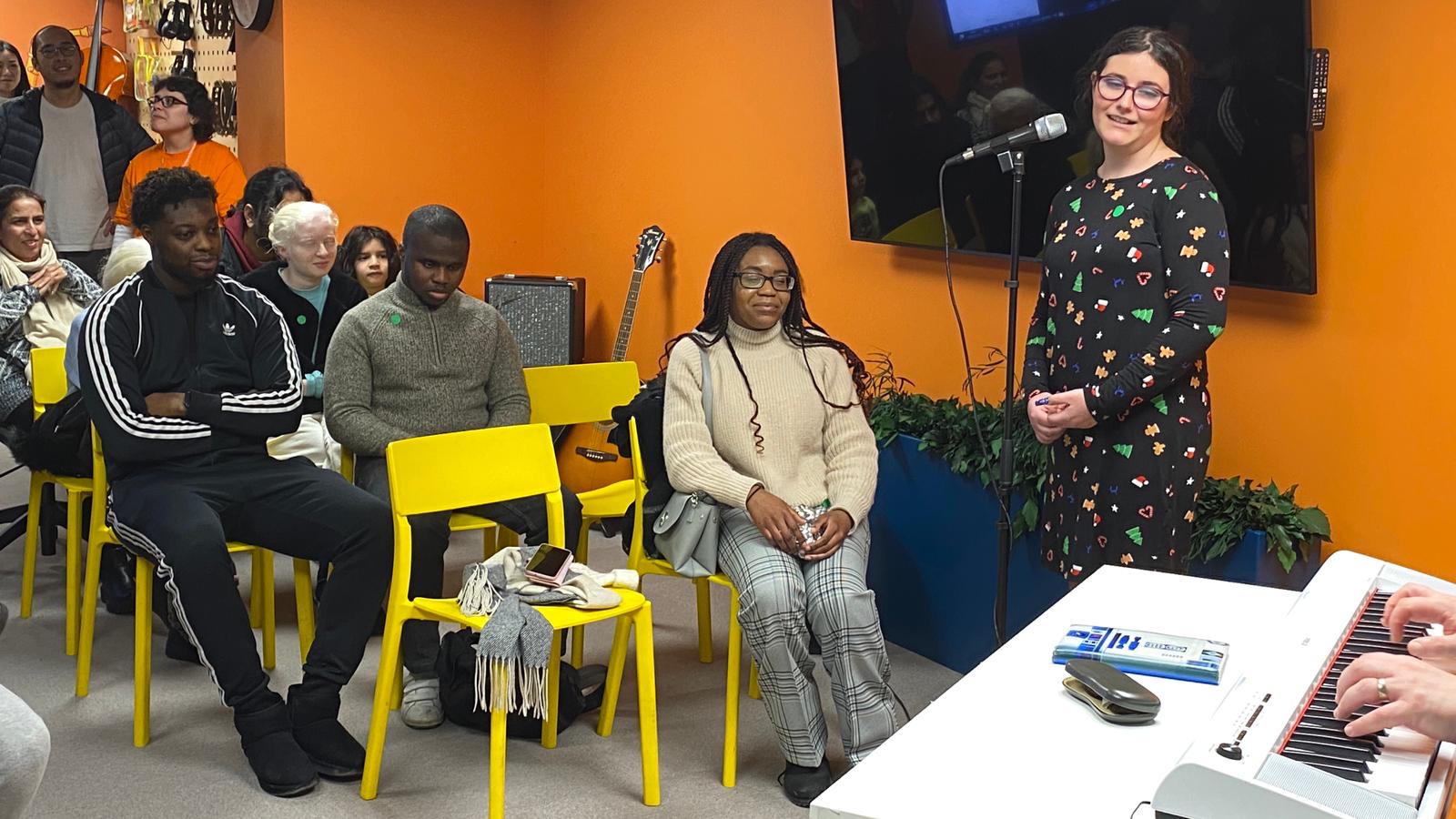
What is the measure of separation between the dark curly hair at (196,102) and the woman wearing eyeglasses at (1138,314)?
3.58 m

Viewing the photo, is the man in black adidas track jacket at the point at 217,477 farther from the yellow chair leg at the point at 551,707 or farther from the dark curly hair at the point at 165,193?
the yellow chair leg at the point at 551,707

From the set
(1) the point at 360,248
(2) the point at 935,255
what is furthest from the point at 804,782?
(1) the point at 360,248

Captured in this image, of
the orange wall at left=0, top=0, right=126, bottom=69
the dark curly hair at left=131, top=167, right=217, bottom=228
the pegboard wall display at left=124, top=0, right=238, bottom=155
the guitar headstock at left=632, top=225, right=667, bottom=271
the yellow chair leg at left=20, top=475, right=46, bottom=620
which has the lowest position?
the yellow chair leg at left=20, top=475, right=46, bottom=620

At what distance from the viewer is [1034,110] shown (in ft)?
11.1

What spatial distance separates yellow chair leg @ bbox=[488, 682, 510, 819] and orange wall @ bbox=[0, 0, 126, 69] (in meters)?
7.74

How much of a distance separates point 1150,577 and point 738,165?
304 cm

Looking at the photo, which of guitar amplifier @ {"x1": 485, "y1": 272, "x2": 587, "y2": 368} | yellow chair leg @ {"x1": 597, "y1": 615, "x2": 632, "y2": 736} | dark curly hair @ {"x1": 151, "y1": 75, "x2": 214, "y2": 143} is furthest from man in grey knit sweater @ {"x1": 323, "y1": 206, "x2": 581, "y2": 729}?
dark curly hair @ {"x1": 151, "y1": 75, "x2": 214, "y2": 143}

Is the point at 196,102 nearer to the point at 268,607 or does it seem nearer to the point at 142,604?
the point at 268,607

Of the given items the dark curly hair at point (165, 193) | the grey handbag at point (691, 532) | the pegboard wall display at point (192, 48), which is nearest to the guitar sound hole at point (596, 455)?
the grey handbag at point (691, 532)

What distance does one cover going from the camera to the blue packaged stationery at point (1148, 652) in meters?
1.60

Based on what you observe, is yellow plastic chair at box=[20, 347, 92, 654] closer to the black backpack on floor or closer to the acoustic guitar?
the black backpack on floor

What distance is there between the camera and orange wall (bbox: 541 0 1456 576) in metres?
2.80

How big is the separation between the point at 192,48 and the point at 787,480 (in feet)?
15.1

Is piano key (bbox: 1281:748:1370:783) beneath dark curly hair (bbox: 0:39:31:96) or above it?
beneath
